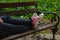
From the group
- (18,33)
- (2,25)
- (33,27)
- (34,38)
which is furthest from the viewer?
(34,38)

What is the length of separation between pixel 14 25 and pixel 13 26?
0.19 ft

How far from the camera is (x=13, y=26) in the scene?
168 inches

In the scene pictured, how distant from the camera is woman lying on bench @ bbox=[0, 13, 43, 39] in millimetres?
4148

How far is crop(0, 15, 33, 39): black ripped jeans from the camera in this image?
4142 mm

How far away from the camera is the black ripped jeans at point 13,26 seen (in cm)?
414

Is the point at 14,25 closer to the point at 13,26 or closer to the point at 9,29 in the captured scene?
Answer: the point at 13,26

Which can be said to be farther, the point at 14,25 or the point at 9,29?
the point at 14,25

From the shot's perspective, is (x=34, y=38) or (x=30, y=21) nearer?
(x=30, y=21)

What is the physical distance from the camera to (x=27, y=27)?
15.0 feet

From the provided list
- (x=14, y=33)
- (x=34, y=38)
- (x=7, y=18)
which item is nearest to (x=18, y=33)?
(x=14, y=33)

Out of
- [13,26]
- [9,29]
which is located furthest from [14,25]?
[9,29]

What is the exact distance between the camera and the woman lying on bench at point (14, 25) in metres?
4.15

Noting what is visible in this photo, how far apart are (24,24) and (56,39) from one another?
1.48 m

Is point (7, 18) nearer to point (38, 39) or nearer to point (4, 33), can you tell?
point (4, 33)
